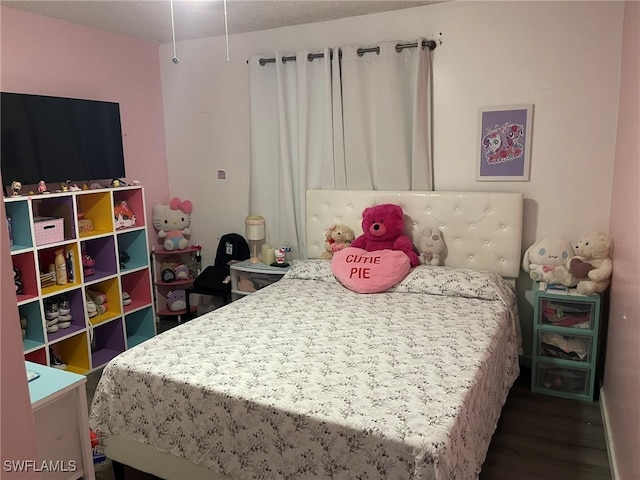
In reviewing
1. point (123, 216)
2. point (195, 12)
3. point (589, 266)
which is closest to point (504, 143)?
point (589, 266)

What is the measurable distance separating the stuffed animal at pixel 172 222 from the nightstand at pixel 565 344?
9.68ft

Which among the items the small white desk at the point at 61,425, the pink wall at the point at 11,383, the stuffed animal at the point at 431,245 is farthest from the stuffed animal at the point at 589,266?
the pink wall at the point at 11,383

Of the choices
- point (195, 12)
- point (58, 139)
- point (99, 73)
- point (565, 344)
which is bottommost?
point (565, 344)

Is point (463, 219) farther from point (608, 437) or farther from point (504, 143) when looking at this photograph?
point (608, 437)

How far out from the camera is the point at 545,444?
2.55 m

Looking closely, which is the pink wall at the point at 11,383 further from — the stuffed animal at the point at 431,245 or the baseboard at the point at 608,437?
the stuffed animal at the point at 431,245

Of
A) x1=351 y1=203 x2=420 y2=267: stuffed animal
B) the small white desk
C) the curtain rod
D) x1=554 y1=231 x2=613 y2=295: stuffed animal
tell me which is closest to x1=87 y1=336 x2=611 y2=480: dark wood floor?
the small white desk

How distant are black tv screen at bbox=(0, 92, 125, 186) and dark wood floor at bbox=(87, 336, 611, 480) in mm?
1952

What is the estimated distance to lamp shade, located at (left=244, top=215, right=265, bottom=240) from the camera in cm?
408

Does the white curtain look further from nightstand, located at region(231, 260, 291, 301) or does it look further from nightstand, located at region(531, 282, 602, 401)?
nightstand, located at region(531, 282, 602, 401)

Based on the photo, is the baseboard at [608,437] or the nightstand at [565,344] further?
the nightstand at [565,344]

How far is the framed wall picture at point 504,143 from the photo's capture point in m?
3.25

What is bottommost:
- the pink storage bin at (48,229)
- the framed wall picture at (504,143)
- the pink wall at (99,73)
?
the pink storage bin at (48,229)

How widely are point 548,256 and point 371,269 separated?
3.58ft
